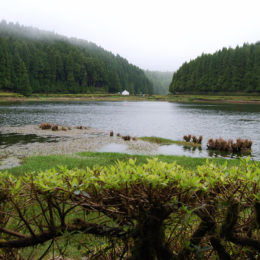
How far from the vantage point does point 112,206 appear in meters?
2.33

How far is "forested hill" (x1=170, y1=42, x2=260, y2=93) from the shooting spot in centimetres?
11975

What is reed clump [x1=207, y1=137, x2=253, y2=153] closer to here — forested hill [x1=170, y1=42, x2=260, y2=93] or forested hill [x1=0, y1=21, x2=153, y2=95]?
forested hill [x1=0, y1=21, x2=153, y2=95]

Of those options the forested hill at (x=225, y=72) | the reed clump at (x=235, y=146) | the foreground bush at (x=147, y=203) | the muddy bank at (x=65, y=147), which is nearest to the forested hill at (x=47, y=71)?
the forested hill at (x=225, y=72)

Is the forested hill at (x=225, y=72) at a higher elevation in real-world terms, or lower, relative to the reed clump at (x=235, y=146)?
higher

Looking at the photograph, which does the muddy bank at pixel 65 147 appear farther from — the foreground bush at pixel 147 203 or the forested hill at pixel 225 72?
the forested hill at pixel 225 72

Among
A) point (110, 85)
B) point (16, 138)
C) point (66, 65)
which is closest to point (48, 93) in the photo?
point (66, 65)

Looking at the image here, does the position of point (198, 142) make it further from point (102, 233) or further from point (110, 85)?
point (110, 85)

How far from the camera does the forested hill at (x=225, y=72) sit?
120 m

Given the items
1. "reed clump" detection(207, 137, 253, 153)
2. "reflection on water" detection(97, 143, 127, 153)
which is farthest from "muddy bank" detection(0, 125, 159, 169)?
"reed clump" detection(207, 137, 253, 153)

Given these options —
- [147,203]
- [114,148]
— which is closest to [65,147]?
[114,148]

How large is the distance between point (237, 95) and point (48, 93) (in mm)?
101595

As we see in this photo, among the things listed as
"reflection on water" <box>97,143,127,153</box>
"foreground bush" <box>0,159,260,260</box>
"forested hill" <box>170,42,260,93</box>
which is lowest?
"reflection on water" <box>97,143,127,153</box>

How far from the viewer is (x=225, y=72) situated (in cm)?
12775

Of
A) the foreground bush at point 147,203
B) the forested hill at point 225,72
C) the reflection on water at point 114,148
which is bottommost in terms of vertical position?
the reflection on water at point 114,148
